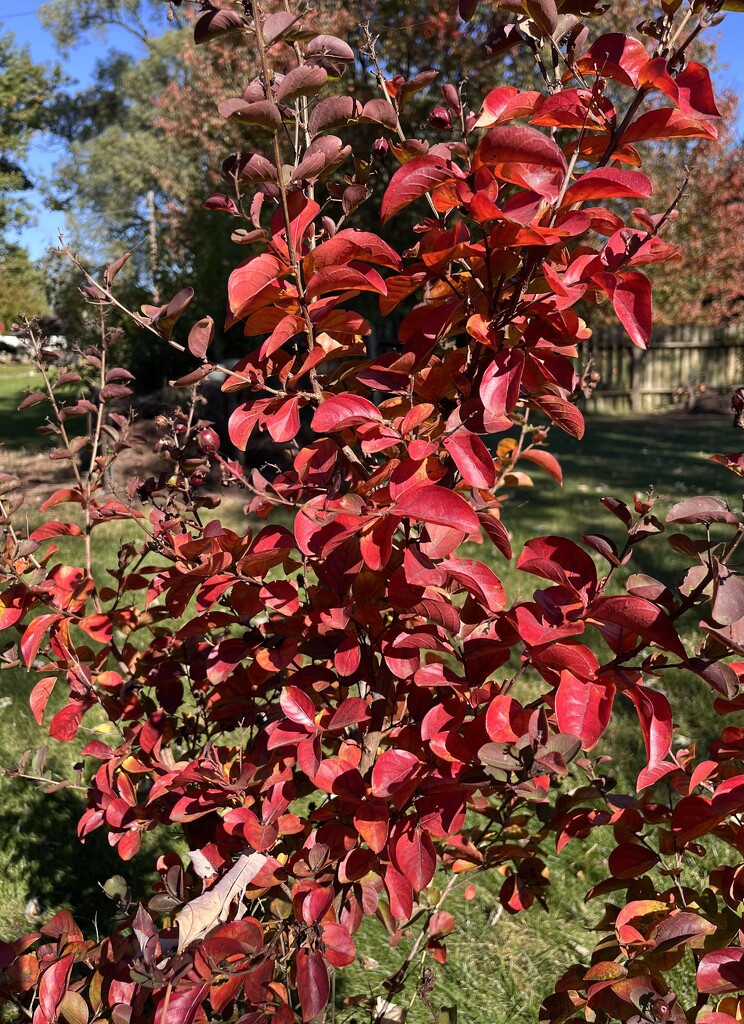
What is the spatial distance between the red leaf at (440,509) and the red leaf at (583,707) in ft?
0.63

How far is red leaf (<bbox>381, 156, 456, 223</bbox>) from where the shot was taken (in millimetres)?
774

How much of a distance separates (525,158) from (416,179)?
107 millimetres

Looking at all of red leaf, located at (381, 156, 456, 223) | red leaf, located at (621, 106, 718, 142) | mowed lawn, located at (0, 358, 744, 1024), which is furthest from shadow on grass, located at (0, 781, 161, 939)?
red leaf, located at (621, 106, 718, 142)

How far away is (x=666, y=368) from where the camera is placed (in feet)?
47.0

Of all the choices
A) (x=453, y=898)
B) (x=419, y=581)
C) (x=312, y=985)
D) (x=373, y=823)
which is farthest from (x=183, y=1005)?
(x=453, y=898)

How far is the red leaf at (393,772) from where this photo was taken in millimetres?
906

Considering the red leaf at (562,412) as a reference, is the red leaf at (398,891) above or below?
below

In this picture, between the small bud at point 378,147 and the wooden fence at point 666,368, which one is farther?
the wooden fence at point 666,368

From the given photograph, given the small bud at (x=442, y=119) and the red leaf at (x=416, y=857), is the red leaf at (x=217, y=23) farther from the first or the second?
the red leaf at (x=416, y=857)

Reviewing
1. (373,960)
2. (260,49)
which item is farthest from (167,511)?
(373,960)

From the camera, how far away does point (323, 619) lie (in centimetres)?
94

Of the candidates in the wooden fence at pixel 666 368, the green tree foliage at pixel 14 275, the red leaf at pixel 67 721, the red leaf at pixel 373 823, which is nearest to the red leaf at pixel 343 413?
the red leaf at pixel 373 823

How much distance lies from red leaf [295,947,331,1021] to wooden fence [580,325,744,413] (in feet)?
44.5

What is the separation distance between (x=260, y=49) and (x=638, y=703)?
2.37ft
